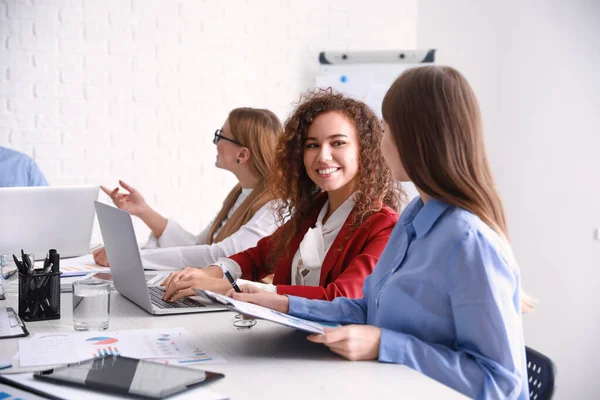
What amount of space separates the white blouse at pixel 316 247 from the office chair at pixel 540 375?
0.74m

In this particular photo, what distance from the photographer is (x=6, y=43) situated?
157 inches

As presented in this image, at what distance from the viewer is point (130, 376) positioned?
1089mm

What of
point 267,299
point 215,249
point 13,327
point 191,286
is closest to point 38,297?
Result: point 13,327

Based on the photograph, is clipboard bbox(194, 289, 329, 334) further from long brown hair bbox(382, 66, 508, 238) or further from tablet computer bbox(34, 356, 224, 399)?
long brown hair bbox(382, 66, 508, 238)

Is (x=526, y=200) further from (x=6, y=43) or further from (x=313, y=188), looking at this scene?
(x=6, y=43)

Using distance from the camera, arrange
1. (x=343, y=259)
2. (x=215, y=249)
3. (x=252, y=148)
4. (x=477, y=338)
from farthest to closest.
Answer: (x=252, y=148)
(x=215, y=249)
(x=343, y=259)
(x=477, y=338)

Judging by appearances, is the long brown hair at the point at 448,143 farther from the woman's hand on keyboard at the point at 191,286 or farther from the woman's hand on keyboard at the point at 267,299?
the woman's hand on keyboard at the point at 191,286

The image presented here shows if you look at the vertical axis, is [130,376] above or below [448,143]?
below

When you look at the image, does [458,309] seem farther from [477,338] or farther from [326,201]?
[326,201]

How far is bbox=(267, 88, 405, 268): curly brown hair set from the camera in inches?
78.0

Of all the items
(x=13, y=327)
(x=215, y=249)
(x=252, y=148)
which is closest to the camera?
(x=13, y=327)

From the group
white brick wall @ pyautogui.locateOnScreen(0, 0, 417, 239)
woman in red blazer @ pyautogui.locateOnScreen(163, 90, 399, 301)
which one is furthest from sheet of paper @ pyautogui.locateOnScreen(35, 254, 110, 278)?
white brick wall @ pyautogui.locateOnScreen(0, 0, 417, 239)

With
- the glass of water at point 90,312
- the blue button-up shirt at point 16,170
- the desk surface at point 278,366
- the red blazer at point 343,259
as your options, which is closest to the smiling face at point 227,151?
the red blazer at point 343,259

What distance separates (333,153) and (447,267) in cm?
83
